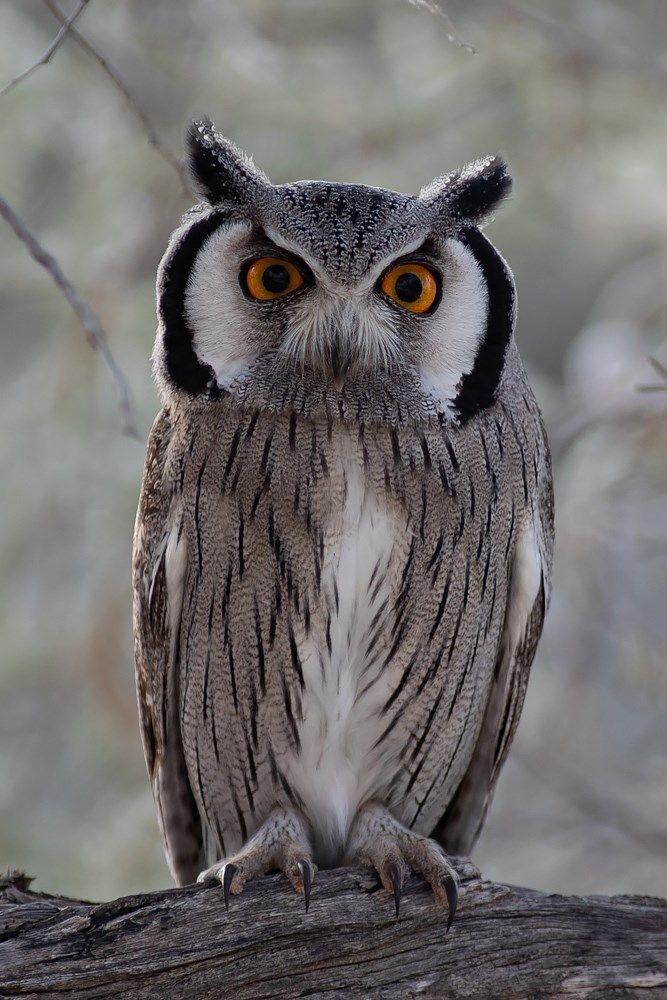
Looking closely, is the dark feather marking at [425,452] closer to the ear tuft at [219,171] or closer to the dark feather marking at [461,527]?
the dark feather marking at [461,527]

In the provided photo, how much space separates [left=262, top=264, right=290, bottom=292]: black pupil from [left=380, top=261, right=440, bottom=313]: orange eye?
16cm

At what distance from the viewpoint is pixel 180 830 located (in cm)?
251

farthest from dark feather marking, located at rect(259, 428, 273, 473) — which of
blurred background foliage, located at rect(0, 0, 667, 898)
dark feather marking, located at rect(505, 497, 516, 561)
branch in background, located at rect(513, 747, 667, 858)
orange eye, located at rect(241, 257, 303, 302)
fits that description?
branch in background, located at rect(513, 747, 667, 858)

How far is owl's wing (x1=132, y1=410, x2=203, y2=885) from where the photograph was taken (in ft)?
7.48

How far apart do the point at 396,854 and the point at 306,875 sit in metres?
0.18

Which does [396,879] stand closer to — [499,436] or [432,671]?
[432,671]

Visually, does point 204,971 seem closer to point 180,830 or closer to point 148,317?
point 180,830

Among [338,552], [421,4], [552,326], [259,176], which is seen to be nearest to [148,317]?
[259,176]

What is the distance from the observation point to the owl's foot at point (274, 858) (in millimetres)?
1999

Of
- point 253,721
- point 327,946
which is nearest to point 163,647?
point 253,721

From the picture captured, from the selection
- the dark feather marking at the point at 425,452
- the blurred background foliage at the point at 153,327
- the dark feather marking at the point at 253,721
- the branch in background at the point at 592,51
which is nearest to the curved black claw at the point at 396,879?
the dark feather marking at the point at 253,721

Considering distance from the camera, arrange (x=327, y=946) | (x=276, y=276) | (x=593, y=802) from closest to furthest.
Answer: (x=327, y=946) < (x=276, y=276) < (x=593, y=802)

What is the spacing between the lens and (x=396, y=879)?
202 cm

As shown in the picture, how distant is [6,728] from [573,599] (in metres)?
1.89
